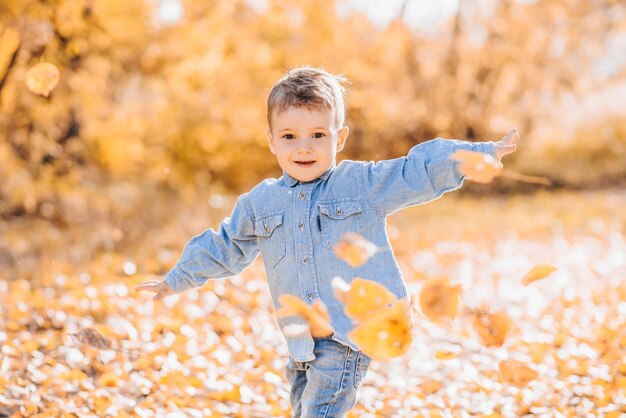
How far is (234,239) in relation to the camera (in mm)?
2621

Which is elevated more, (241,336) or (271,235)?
(241,336)

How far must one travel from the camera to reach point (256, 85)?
29.1 feet

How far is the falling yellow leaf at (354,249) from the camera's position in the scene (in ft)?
7.80

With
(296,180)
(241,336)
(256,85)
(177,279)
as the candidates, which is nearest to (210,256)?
(177,279)

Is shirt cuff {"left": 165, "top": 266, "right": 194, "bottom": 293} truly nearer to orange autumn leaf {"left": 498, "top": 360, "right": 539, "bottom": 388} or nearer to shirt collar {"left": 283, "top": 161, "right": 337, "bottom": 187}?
shirt collar {"left": 283, "top": 161, "right": 337, "bottom": 187}

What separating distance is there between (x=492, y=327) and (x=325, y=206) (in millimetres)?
735

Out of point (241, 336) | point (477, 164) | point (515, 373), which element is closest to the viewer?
point (477, 164)

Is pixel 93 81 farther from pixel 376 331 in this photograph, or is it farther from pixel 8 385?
pixel 376 331

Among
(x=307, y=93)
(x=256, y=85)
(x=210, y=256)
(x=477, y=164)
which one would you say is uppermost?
(x=256, y=85)

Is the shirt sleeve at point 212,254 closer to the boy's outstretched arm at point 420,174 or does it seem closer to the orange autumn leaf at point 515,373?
the boy's outstretched arm at point 420,174

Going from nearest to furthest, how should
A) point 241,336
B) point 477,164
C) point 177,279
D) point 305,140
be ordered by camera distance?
1. point 477,164
2. point 305,140
3. point 177,279
4. point 241,336

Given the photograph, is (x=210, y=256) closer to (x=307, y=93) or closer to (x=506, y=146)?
(x=307, y=93)

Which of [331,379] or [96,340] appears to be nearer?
[331,379]

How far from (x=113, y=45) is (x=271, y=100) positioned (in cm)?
528
